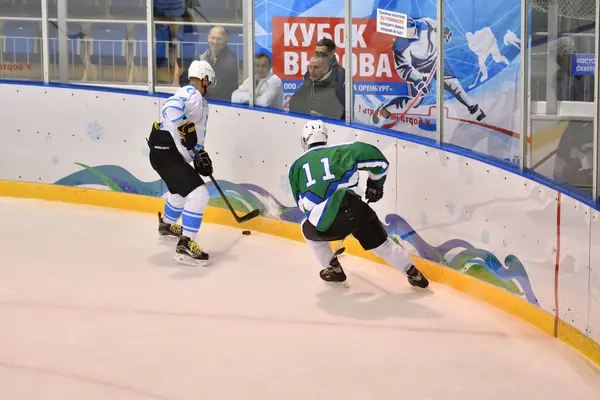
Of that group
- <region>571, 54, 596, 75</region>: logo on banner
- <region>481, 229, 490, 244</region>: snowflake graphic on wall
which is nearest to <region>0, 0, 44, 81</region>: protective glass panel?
<region>481, 229, 490, 244</region>: snowflake graphic on wall

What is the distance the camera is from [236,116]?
234 inches

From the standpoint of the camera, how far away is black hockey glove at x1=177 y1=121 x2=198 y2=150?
5.11m

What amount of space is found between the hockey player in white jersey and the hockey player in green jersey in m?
0.56

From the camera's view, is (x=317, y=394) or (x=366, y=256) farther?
(x=366, y=256)

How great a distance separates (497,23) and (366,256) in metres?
1.54

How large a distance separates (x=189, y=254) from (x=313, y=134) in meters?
1.13

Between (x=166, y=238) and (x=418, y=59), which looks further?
(x=166, y=238)

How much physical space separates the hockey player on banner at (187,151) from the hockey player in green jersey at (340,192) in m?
0.90

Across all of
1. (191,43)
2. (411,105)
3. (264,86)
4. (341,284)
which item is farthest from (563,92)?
(191,43)

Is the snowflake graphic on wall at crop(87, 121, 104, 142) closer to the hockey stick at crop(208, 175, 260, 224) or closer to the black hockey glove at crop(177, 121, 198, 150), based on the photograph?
the hockey stick at crop(208, 175, 260, 224)

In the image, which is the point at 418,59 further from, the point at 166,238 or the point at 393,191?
the point at 166,238

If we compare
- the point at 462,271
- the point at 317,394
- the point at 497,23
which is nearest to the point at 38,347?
the point at 317,394

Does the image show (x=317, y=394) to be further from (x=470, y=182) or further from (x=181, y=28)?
(x=181, y=28)

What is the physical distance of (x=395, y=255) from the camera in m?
4.46
